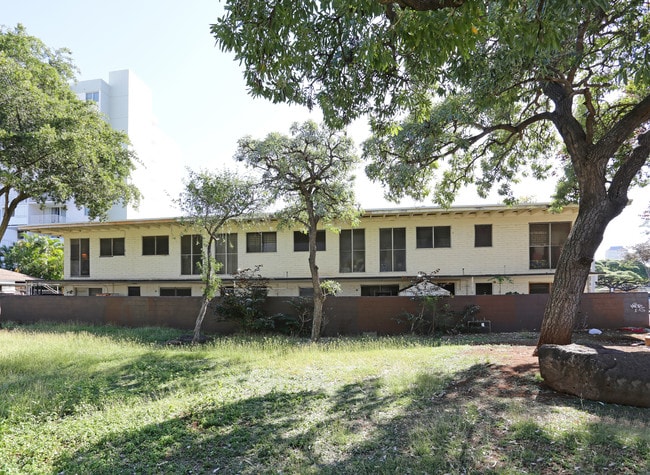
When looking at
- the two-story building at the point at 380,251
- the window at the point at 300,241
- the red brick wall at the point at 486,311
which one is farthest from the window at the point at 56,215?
the red brick wall at the point at 486,311

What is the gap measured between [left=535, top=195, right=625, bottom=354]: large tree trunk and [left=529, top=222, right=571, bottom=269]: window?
1228 centimetres

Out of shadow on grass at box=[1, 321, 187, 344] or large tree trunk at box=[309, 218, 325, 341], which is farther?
shadow on grass at box=[1, 321, 187, 344]

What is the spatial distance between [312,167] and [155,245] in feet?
43.7

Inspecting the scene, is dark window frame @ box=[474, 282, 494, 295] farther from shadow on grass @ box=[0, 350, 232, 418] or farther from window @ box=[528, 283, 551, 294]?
shadow on grass @ box=[0, 350, 232, 418]

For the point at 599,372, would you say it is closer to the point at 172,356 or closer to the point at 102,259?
the point at 172,356

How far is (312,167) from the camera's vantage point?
13523 mm

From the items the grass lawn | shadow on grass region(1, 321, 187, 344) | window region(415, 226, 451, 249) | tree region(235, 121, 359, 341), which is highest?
tree region(235, 121, 359, 341)

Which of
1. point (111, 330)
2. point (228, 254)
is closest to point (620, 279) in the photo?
point (228, 254)

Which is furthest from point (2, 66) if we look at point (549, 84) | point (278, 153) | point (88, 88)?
point (88, 88)

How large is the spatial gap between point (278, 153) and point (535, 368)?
9.10 m

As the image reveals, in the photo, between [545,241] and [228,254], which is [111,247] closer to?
[228,254]

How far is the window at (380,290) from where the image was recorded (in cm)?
2102

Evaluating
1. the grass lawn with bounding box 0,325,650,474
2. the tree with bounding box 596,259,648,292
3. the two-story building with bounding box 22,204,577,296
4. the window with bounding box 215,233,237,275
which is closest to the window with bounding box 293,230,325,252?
the two-story building with bounding box 22,204,577,296

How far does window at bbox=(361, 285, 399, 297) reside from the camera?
2102 centimetres
